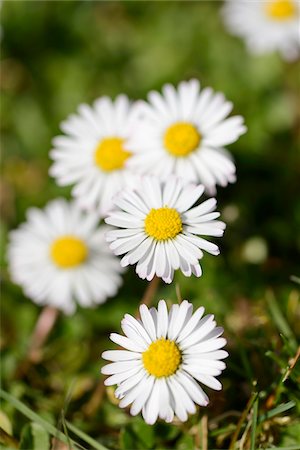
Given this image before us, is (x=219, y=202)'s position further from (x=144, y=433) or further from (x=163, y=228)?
(x=144, y=433)

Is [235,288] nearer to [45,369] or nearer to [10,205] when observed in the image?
[45,369]

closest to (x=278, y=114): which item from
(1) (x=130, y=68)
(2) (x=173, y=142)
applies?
Answer: (1) (x=130, y=68)

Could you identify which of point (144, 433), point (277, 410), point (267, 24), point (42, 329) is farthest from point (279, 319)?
point (267, 24)

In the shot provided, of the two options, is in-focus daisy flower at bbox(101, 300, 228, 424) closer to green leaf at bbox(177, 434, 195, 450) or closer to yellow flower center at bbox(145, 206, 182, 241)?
yellow flower center at bbox(145, 206, 182, 241)

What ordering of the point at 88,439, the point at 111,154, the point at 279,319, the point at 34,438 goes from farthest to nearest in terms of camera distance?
the point at 111,154
the point at 279,319
the point at 34,438
the point at 88,439

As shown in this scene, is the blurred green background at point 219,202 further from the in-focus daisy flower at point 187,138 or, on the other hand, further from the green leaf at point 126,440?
the in-focus daisy flower at point 187,138
